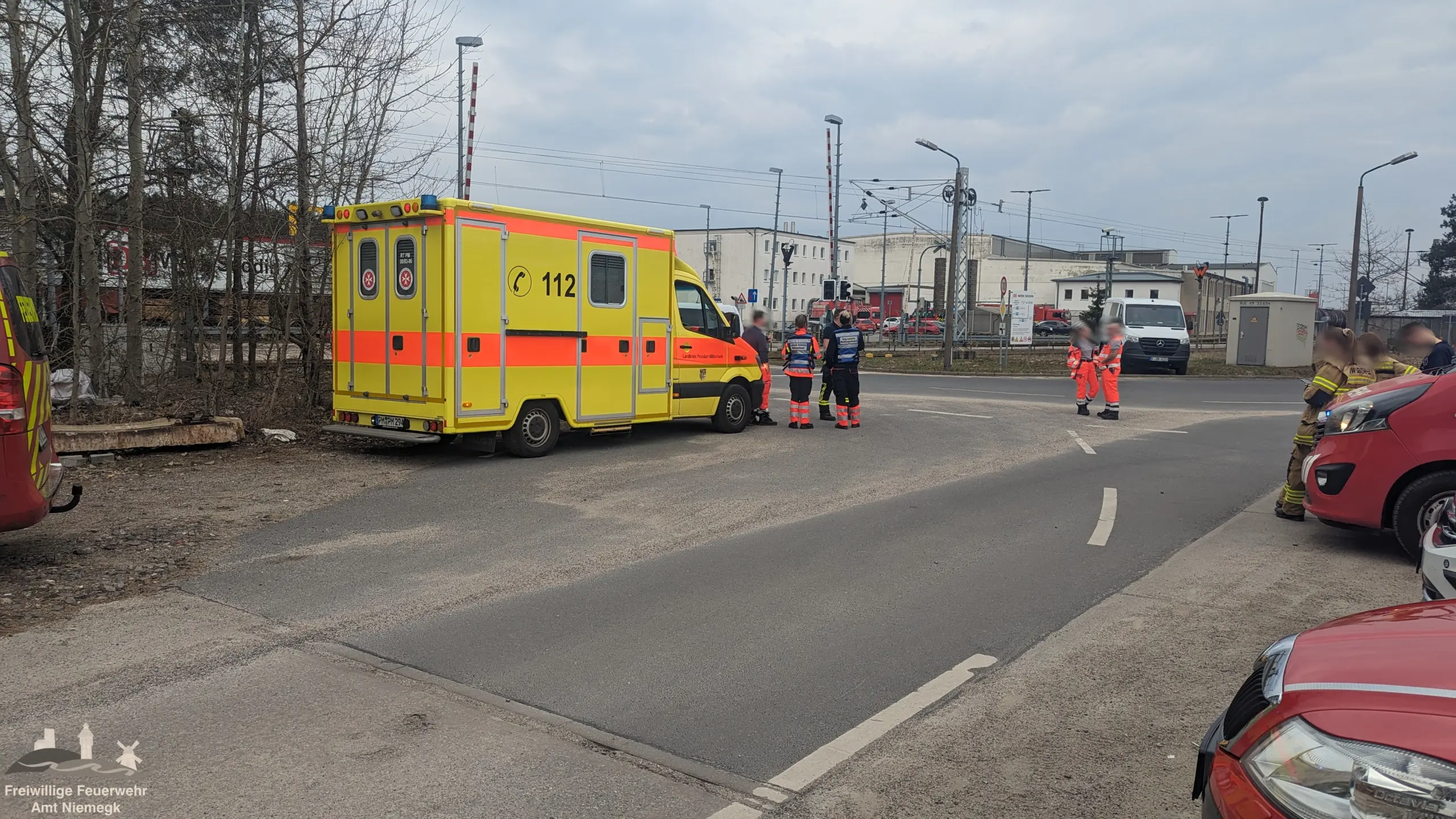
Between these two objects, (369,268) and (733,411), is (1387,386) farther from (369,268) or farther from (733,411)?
(369,268)

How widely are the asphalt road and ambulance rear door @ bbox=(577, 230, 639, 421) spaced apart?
67 cm

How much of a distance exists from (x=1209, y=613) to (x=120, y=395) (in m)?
12.9

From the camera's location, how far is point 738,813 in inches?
145

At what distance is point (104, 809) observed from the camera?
363cm

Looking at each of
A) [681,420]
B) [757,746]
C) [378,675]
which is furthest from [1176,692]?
[681,420]

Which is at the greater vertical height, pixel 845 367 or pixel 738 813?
pixel 845 367

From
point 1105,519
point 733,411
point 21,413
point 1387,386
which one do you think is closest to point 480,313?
point 733,411

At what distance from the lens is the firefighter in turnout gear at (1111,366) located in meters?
17.5

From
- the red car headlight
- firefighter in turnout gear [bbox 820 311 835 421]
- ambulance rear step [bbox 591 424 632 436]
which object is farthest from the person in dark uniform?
the red car headlight

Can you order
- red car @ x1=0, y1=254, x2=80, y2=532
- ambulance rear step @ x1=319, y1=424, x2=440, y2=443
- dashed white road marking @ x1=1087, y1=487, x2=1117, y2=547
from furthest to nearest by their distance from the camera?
ambulance rear step @ x1=319, y1=424, x2=440, y2=443, dashed white road marking @ x1=1087, y1=487, x2=1117, y2=547, red car @ x1=0, y1=254, x2=80, y2=532

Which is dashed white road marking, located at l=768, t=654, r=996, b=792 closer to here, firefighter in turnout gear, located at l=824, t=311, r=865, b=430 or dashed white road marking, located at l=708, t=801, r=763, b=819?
dashed white road marking, located at l=708, t=801, r=763, b=819

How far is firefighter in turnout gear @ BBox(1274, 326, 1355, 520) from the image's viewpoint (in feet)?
30.0

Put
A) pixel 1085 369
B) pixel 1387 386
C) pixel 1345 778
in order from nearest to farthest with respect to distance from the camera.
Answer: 1. pixel 1345 778
2. pixel 1387 386
3. pixel 1085 369

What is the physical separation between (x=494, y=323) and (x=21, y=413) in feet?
18.5
